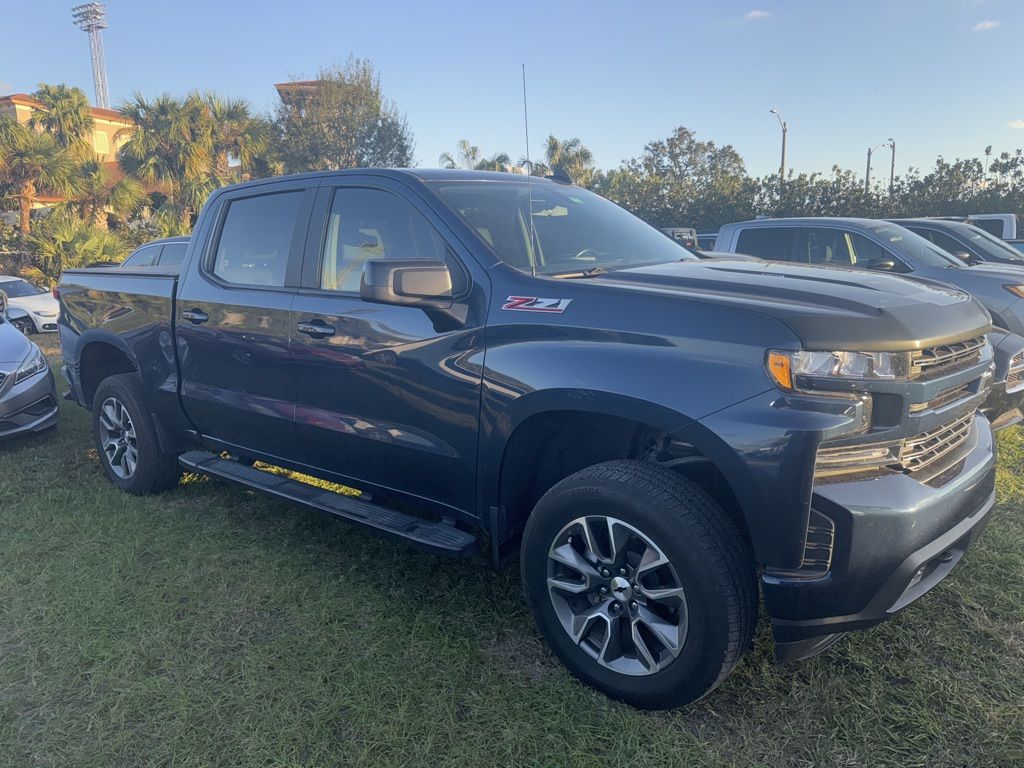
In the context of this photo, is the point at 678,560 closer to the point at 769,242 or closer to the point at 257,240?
the point at 257,240

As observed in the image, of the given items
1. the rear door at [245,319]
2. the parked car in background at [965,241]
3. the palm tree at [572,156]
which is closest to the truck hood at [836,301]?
the rear door at [245,319]

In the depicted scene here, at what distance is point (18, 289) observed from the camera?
14.2 metres

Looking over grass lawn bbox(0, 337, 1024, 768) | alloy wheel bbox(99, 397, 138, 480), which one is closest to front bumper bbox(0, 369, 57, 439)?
alloy wheel bbox(99, 397, 138, 480)

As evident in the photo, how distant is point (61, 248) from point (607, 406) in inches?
746

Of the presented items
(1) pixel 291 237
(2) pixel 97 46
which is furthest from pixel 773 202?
(2) pixel 97 46

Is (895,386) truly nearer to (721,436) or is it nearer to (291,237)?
(721,436)

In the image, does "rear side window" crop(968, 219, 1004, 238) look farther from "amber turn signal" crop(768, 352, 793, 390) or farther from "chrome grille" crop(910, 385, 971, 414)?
"amber turn signal" crop(768, 352, 793, 390)

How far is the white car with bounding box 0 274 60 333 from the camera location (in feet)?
44.4

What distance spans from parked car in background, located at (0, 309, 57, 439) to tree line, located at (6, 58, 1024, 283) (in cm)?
1327

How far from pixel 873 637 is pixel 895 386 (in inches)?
49.9

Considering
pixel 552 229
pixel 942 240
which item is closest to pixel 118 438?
pixel 552 229

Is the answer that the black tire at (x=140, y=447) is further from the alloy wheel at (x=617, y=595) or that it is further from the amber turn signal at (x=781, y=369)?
the amber turn signal at (x=781, y=369)

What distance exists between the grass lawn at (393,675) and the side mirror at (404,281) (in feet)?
4.61

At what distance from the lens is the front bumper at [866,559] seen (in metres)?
2.15
